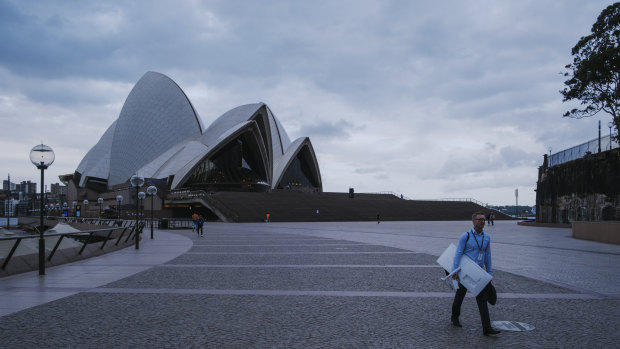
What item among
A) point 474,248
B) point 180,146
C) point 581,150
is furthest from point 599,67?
point 180,146

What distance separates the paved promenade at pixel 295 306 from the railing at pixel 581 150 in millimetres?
15133

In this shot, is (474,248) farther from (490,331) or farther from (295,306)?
(295,306)

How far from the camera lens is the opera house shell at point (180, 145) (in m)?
61.7

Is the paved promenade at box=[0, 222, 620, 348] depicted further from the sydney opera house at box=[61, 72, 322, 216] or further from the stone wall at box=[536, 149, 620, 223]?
the sydney opera house at box=[61, 72, 322, 216]

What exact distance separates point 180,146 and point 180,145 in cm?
25

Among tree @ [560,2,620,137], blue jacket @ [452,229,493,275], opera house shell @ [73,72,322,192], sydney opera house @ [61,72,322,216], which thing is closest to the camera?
blue jacket @ [452,229,493,275]

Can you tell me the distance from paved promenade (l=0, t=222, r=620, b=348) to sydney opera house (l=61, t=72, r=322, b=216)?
51.6 m

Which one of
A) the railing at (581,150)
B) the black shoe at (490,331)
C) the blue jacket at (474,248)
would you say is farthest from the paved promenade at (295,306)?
the railing at (581,150)

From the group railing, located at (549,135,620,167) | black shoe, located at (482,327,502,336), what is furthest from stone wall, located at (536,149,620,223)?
black shoe, located at (482,327,502,336)

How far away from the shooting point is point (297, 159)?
79.6 meters

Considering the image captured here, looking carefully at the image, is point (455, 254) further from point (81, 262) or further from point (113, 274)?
point (81, 262)

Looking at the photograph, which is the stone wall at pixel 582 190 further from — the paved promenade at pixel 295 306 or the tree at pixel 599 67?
the paved promenade at pixel 295 306

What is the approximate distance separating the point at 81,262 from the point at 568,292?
1077 cm

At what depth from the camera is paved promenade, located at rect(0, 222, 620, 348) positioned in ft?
14.3
